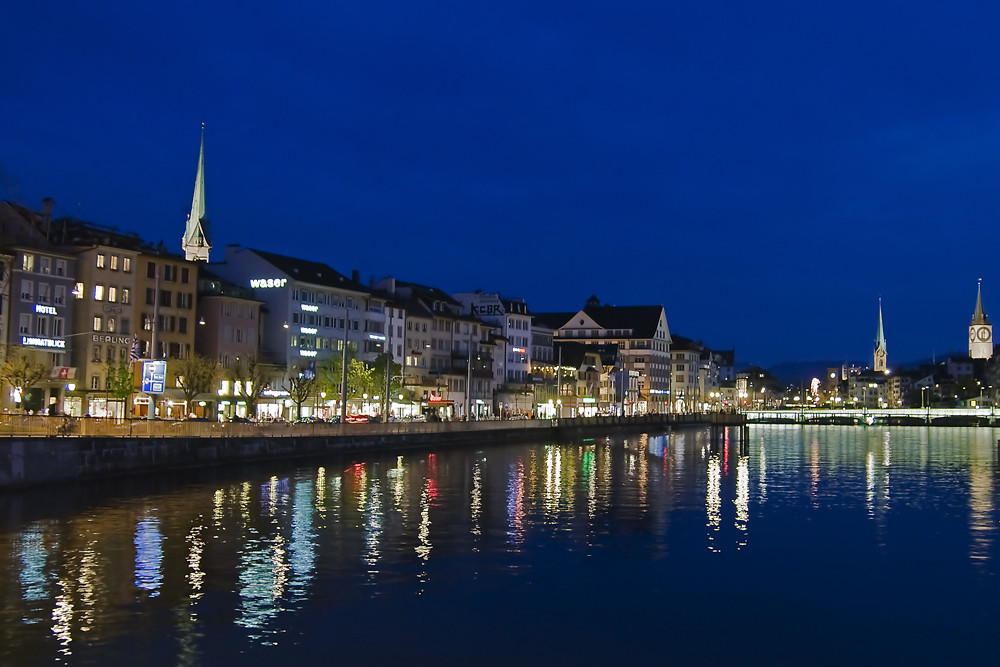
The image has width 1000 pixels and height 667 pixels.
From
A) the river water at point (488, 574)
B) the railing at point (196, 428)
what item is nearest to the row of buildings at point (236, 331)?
the railing at point (196, 428)

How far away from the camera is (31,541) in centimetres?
3241

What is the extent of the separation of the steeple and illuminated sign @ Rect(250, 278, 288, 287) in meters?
18.0

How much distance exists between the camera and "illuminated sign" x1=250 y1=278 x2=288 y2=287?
100562 mm

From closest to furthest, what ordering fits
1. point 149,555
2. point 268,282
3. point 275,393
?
point 149,555 < point 275,393 < point 268,282

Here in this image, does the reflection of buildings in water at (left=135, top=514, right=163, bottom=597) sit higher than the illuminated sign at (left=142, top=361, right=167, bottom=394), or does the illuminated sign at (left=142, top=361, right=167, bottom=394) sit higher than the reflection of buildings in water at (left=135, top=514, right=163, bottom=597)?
the illuminated sign at (left=142, top=361, right=167, bottom=394)

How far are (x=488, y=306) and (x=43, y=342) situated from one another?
254 ft

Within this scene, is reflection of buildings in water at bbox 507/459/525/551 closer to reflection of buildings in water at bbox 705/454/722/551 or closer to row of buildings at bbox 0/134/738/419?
reflection of buildings in water at bbox 705/454/722/551

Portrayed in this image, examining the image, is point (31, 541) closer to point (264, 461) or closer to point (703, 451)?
point (264, 461)

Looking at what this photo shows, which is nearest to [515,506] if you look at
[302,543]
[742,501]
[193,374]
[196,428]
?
[742,501]

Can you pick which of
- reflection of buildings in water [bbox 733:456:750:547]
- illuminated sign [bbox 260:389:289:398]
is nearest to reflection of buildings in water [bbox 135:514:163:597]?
reflection of buildings in water [bbox 733:456:750:547]

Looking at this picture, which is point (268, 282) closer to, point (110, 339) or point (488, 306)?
point (110, 339)

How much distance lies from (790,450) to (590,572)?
75602 mm

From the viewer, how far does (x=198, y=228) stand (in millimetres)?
119625

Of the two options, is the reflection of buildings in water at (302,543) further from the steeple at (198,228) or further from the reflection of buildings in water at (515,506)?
the steeple at (198,228)
